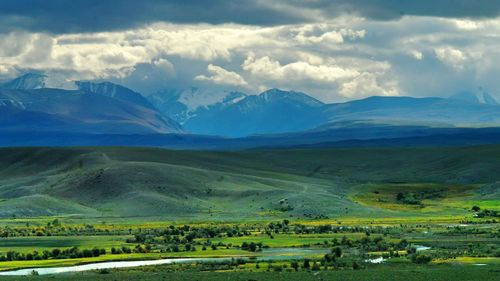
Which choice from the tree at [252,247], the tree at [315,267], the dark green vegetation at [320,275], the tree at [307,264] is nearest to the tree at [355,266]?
the dark green vegetation at [320,275]

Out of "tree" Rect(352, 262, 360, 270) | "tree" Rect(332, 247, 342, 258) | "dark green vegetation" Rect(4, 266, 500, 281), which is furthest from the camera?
"tree" Rect(332, 247, 342, 258)

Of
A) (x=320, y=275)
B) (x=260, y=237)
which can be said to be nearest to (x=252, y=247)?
(x=260, y=237)

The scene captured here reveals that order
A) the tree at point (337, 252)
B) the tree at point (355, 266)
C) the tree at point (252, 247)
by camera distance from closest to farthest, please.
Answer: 1. the tree at point (355, 266)
2. the tree at point (337, 252)
3. the tree at point (252, 247)

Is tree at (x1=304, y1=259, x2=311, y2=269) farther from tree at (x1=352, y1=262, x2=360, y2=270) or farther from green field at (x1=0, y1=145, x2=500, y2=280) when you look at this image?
tree at (x1=352, y1=262, x2=360, y2=270)

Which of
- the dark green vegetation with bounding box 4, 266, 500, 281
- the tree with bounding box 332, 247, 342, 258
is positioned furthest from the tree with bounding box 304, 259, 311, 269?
the tree with bounding box 332, 247, 342, 258

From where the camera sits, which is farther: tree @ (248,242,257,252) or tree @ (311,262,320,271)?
tree @ (248,242,257,252)

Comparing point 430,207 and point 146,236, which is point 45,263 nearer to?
point 146,236

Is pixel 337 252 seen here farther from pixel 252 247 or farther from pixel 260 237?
pixel 260 237

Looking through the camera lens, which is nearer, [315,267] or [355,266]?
[315,267]

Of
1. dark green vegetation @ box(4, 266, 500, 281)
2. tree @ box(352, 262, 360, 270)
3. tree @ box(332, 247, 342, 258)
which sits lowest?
dark green vegetation @ box(4, 266, 500, 281)

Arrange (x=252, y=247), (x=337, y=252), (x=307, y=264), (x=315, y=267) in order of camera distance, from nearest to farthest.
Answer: (x=315, y=267), (x=307, y=264), (x=337, y=252), (x=252, y=247)

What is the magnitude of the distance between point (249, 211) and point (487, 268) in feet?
339

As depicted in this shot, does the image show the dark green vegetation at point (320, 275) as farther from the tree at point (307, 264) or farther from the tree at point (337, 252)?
the tree at point (337, 252)

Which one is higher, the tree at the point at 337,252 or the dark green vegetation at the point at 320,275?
the tree at the point at 337,252
